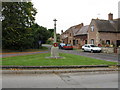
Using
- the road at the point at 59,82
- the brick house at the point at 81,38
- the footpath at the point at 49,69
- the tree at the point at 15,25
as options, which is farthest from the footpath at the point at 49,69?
the brick house at the point at 81,38

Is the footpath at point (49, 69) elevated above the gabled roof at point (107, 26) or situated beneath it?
situated beneath

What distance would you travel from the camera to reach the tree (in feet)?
74.0

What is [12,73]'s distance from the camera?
25.3ft

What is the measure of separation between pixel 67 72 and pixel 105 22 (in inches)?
1071

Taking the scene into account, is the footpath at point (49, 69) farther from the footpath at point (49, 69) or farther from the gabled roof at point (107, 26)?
the gabled roof at point (107, 26)

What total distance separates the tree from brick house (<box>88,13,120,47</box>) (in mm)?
15539

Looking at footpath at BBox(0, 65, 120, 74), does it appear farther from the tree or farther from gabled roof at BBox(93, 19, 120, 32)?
gabled roof at BBox(93, 19, 120, 32)

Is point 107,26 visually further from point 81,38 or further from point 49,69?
point 49,69

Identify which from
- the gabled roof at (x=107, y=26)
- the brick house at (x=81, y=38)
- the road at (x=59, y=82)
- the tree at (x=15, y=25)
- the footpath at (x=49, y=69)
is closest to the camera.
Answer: the road at (x=59, y=82)

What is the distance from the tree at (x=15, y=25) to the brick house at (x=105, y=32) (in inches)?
612

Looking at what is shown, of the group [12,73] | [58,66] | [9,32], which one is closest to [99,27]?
[9,32]

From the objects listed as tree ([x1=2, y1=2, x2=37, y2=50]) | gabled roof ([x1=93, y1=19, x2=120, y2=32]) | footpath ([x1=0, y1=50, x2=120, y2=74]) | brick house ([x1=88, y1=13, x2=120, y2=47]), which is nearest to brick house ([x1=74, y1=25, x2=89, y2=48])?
brick house ([x1=88, y1=13, x2=120, y2=47])

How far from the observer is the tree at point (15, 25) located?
2255cm

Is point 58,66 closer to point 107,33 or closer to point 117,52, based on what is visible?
point 117,52
